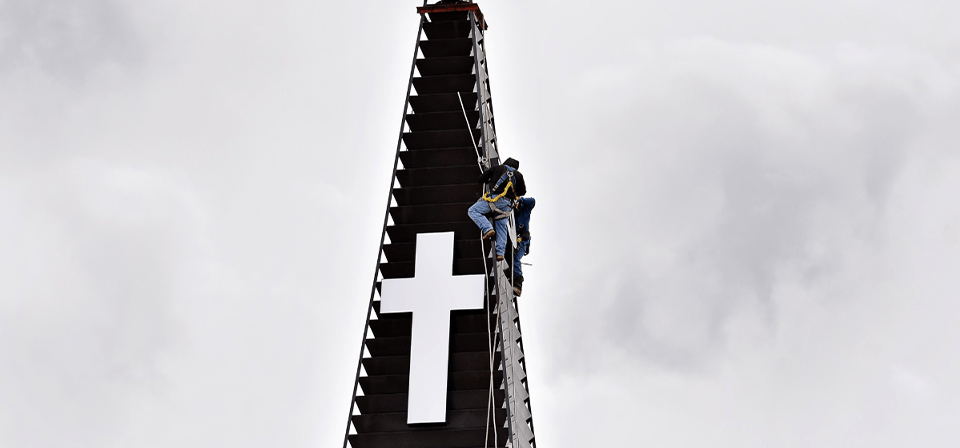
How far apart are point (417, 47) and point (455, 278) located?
698 centimetres

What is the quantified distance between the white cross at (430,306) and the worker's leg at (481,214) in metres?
1.68

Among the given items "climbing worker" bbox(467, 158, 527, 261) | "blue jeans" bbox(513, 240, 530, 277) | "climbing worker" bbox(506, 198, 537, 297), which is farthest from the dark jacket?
"blue jeans" bbox(513, 240, 530, 277)

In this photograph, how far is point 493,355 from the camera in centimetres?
3700

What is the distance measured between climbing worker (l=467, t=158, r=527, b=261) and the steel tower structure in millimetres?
748

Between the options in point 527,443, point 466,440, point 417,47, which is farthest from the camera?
point 417,47

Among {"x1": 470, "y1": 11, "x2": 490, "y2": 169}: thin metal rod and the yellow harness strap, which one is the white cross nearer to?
the yellow harness strap

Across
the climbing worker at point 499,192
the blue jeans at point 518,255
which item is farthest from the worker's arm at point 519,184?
the blue jeans at point 518,255

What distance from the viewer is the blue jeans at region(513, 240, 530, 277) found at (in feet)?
126

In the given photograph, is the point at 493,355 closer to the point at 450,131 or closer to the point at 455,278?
the point at 455,278

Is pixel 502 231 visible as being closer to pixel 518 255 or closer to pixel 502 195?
pixel 502 195

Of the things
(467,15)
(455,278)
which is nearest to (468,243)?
(455,278)

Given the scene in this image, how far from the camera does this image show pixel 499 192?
36.9 m

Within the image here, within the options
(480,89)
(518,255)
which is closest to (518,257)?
(518,255)

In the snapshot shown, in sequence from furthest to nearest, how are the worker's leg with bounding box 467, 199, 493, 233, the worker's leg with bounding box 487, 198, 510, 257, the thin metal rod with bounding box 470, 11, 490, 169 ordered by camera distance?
the thin metal rod with bounding box 470, 11, 490, 169
the worker's leg with bounding box 487, 198, 510, 257
the worker's leg with bounding box 467, 199, 493, 233
